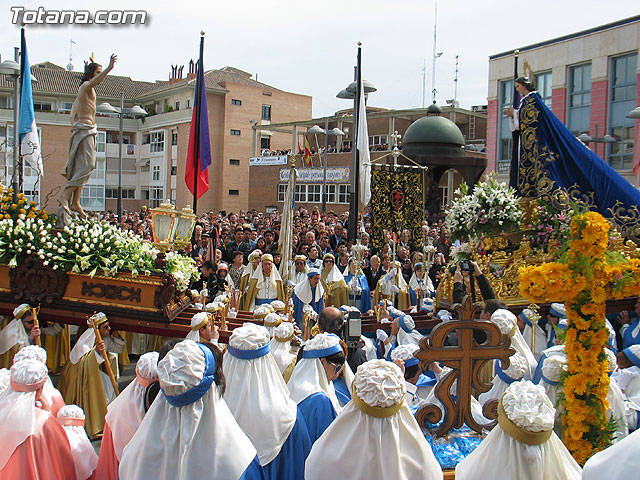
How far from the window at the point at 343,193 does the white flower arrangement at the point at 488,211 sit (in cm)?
2737

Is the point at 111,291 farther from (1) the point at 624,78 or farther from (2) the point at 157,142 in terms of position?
(2) the point at 157,142

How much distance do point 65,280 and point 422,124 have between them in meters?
17.5

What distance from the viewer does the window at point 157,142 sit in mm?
47438

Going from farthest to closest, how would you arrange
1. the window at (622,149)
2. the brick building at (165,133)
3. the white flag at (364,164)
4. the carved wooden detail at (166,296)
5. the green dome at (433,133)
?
the brick building at (165,133)
the window at (622,149)
the green dome at (433,133)
the white flag at (364,164)
the carved wooden detail at (166,296)

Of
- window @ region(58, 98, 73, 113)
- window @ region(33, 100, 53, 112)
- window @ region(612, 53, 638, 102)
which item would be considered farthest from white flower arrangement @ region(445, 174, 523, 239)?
window @ region(33, 100, 53, 112)

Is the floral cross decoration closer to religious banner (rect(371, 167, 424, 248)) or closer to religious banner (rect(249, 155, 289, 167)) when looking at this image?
religious banner (rect(371, 167, 424, 248))

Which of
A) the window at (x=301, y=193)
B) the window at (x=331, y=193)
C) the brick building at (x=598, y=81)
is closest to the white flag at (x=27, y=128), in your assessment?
the brick building at (x=598, y=81)

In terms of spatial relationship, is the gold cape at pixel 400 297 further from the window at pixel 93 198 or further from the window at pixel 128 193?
the window at pixel 128 193

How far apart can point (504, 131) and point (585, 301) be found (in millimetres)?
28456

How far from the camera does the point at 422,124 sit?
23.1 meters

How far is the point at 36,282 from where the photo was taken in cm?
781

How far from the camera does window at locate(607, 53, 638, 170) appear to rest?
84.1ft

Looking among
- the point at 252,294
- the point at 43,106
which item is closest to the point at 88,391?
the point at 252,294

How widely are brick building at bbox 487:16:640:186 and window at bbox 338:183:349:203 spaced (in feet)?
33.3
